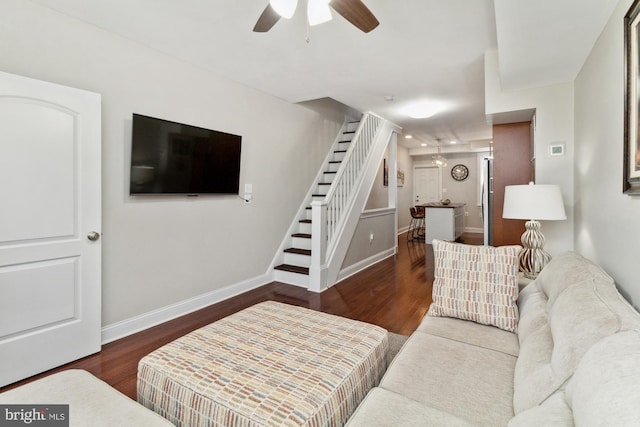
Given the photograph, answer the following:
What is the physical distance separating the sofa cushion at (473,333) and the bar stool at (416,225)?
20.4 ft

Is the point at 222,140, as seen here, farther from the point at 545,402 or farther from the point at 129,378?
the point at 545,402

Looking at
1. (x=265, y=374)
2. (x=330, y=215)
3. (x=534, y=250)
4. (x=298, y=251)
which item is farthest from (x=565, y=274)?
(x=298, y=251)

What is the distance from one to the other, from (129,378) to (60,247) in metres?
1.03

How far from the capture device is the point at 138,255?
281 cm

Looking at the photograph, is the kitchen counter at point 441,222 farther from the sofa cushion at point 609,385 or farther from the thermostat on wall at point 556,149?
the sofa cushion at point 609,385

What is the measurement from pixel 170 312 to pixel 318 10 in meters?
2.84

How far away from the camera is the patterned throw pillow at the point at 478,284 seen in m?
1.88

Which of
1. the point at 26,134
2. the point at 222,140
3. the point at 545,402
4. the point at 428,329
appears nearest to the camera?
the point at 545,402

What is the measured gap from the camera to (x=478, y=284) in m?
1.96

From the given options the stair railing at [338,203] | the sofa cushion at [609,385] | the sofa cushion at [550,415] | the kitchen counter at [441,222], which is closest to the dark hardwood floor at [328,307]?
the stair railing at [338,203]

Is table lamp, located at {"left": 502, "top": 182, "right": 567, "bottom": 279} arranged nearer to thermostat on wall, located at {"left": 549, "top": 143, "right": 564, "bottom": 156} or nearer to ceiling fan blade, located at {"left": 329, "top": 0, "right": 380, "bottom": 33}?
thermostat on wall, located at {"left": 549, "top": 143, "right": 564, "bottom": 156}

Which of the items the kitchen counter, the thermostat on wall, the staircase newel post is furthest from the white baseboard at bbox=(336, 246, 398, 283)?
the thermostat on wall

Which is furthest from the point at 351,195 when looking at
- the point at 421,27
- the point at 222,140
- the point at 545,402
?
the point at 545,402

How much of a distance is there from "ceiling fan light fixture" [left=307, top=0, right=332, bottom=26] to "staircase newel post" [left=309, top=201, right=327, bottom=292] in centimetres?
222
